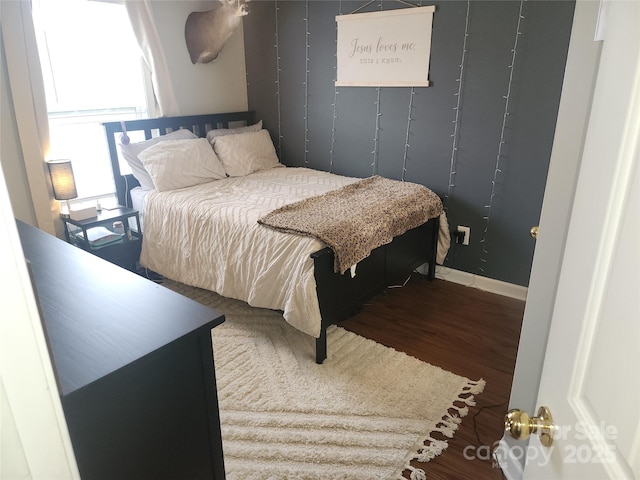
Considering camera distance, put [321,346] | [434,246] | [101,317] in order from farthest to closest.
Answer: [434,246], [321,346], [101,317]

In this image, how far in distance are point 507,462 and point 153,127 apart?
3.25m

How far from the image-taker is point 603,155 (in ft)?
2.00

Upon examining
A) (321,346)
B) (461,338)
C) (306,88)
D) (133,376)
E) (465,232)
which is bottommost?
(461,338)

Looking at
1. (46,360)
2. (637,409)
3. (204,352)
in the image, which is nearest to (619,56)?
(637,409)

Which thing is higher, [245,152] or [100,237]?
[245,152]

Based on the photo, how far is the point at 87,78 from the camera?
10.3 feet

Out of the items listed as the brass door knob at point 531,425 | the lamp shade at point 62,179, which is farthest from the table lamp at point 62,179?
the brass door knob at point 531,425

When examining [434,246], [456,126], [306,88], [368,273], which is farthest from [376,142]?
[368,273]

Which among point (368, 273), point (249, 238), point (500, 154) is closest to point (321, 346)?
point (368, 273)

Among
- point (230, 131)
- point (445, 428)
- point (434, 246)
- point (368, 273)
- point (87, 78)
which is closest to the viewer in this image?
point (445, 428)

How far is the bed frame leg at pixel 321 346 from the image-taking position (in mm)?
2305

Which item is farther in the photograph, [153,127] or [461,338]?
[153,127]

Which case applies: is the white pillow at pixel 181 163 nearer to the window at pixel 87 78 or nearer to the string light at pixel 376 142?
the window at pixel 87 78

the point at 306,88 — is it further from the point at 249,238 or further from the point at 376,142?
the point at 249,238
